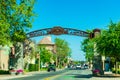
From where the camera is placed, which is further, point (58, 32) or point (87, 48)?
point (87, 48)

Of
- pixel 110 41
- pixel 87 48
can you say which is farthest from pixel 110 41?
pixel 87 48

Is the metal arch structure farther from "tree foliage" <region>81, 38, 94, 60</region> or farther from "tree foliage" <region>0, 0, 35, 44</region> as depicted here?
"tree foliage" <region>81, 38, 94, 60</region>

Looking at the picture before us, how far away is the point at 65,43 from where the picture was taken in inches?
7141

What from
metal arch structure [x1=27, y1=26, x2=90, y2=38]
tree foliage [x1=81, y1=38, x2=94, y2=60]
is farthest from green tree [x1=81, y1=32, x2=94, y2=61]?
metal arch structure [x1=27, y1=26, x2=90, y2=38]

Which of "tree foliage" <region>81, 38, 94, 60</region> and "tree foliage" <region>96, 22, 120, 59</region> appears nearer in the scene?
"tree foliage" <region>96, 22, 120, 59</region>

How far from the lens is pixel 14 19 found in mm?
46781

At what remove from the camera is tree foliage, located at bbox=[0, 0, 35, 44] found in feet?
141

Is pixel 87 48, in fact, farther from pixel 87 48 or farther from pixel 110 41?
pixel 110 41

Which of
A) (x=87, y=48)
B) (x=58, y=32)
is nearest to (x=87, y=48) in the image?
(x=87, y=48)

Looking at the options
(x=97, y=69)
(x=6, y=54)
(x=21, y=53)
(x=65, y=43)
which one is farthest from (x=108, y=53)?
(x=65, y=43)

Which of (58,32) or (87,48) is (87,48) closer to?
(87,48)

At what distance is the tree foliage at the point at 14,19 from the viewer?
141 feet

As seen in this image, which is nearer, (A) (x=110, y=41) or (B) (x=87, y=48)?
(A) (x=110, y=41)

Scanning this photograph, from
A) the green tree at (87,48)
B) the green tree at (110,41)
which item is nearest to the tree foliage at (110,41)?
the green tree at (110,41)
